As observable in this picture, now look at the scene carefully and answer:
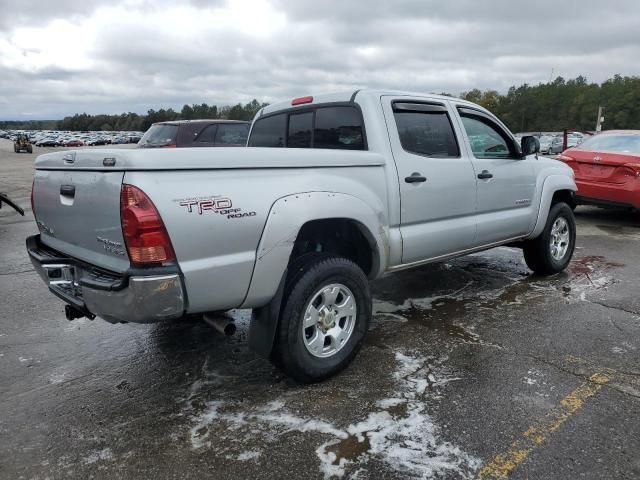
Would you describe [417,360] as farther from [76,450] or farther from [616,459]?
[76,450]

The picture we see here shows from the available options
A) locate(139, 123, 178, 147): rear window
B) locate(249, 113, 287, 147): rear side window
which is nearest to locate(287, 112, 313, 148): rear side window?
locate(249, 113, 287, 147): rear side window

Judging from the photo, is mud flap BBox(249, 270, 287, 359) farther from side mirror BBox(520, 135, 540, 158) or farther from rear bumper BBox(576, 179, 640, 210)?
rear bumper BBox(576, 179, 640, 210)

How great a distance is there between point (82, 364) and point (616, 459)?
339 centimetres

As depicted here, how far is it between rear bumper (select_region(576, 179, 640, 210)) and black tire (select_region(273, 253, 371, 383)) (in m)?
6.66

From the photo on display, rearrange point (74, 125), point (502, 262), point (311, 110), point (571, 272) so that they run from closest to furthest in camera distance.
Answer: point (311, 110), point (571, 272), point (502, 262), point (74, 125)

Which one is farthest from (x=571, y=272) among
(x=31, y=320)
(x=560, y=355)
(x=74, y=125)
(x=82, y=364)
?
(x=74, y=125)

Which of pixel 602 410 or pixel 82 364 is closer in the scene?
pixel 602 410

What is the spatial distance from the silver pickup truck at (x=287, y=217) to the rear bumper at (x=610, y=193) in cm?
457

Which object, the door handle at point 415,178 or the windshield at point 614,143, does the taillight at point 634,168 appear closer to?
the windshield at point 614,143

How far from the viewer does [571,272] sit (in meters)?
6.07

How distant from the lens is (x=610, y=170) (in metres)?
8.47

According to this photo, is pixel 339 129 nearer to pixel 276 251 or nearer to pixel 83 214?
pixel 276 251

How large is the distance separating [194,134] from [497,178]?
7.70 meters

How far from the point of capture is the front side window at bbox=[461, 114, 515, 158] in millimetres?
4664
